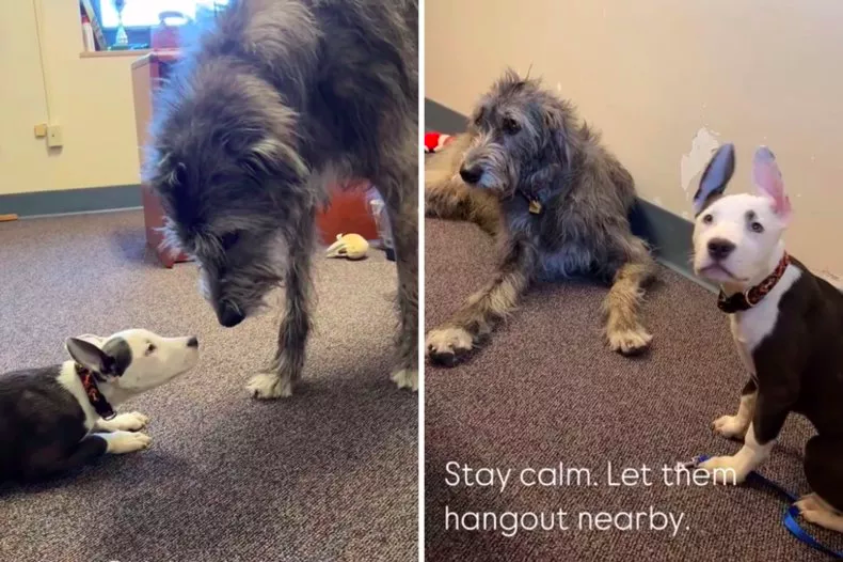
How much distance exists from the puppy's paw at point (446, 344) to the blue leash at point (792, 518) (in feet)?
1.11

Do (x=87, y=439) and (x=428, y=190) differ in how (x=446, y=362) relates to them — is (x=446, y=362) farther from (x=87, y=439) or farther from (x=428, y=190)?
(x=87, y=439)

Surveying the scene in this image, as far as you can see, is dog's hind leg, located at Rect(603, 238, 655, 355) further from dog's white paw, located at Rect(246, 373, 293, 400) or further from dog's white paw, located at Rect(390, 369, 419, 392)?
dog's white paw, located at Rect(246, 373, 293, 400)

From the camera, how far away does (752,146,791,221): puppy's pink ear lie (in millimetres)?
867

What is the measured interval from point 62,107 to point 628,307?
817 millimetres

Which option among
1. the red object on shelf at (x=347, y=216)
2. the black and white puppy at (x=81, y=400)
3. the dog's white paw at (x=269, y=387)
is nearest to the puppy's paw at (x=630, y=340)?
the red object on shelf at (x=347, y=216)

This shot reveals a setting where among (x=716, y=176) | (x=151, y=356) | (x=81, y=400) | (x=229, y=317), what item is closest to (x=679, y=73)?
(x=716, y=176)

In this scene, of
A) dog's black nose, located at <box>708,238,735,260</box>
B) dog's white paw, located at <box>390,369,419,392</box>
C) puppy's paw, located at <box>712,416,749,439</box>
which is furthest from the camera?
dog's white paw, located at <box>390,369,419,392</box>

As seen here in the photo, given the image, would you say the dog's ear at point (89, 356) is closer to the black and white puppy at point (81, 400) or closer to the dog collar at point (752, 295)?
the black and white puppy at point (81, 400)

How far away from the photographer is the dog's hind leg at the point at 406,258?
3.34 ft

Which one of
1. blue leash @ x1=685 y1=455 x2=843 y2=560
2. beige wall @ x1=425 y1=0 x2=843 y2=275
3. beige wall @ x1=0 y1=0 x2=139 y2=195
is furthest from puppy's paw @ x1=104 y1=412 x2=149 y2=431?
blue leash @ x1=685 y1=455 x2=843 y2=560

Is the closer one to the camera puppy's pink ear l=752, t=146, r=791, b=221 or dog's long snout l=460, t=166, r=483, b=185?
puppy's pink ear l=752, t=146, r=791, b=221

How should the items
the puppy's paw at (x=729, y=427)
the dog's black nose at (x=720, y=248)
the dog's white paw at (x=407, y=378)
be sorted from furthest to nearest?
the dog's white paw at (x=407, y=378) < the puppy's paw at (x=729, y=427) < the dog's black nose at (x=720, y=248)

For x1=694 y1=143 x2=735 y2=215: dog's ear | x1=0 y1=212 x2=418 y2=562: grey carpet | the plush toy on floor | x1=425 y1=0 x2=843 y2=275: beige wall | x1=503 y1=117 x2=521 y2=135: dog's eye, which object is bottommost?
x1=0 y1=212 x2=418 y2=562: grey carpet

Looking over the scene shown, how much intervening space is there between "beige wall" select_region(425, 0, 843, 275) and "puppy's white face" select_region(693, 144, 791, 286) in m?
0.02
